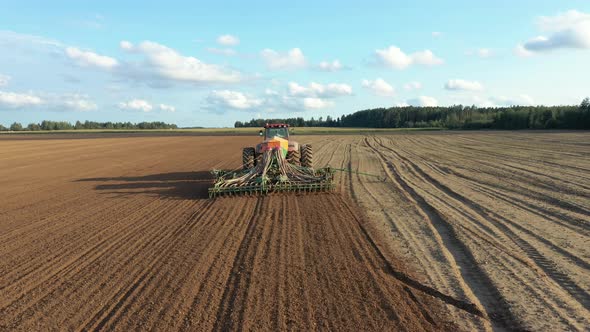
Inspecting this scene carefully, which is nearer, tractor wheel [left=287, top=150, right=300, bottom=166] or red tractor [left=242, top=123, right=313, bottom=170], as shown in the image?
red tractor [left=242, top=123, right=313, bottom=170]

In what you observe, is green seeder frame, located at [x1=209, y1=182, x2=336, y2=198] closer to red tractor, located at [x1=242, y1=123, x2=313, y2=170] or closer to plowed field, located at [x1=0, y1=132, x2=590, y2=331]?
plowed field, located at [x1=0, y1=132, x2=590, y2=331]

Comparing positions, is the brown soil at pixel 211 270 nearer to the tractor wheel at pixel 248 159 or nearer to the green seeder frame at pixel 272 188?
the green seeder frame at pixel 272 188

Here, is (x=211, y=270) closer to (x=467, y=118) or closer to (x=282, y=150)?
(x=282, y=150)

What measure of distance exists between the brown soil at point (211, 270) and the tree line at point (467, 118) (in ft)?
28.2

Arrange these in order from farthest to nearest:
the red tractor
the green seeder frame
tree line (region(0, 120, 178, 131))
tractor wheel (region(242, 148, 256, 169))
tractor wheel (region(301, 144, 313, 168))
→ tree line (region(0, 120, 178, 131)) → tractor wheel (region(301, 144, 313, 168)) → tractor wheel (region(242, 148, 256, 169)) → the red tractor → the green seeder frame

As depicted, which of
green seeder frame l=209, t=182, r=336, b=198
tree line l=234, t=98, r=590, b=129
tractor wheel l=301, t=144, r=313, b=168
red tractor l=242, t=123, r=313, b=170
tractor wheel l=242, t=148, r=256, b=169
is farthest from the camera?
tree line l=234, t=98, r=590, b=129

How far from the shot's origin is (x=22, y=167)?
20.9 metres

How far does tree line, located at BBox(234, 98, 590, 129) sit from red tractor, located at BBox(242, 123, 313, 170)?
5.40ft

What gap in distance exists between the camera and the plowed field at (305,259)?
14.6 feet

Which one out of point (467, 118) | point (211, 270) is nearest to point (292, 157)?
point (211, 270)

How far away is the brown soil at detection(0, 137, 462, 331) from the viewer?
14.5 ft

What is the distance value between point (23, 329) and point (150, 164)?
17.3m

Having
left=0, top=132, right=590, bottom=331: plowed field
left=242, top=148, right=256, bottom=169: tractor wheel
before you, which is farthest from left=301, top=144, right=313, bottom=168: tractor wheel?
left=0, top=132, right=590, bottom=331: plowed field

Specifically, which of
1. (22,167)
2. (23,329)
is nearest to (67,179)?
(22,167)
